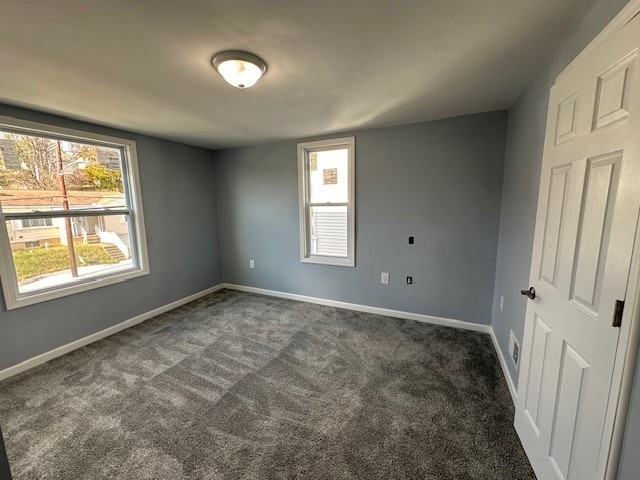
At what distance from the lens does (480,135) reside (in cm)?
262

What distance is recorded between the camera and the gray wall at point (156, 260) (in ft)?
7.74

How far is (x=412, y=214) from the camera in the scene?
Answer: 3014 millimetres

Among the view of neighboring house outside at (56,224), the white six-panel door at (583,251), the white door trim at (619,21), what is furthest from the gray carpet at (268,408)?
the white door trim at (619,21)

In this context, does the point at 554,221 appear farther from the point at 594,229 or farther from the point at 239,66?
the point at 239,66

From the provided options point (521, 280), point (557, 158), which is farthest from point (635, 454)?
point (521, 280)

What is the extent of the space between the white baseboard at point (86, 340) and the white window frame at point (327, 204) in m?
1.86

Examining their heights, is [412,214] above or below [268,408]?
above

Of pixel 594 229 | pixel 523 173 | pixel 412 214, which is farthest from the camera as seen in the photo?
pixel 412 214

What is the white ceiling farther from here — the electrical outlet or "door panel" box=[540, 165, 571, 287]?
the electrical outlet

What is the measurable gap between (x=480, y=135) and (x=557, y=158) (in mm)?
1587

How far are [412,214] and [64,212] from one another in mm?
3545

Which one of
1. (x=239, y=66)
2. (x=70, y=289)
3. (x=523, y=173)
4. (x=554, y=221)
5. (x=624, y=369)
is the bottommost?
(x=70, y=289)

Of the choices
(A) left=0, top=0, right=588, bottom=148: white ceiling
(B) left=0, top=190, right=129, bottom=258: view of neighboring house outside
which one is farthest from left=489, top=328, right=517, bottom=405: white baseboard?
(B) left=0, top=190, right=129, bottom=258: view of neighboring house outside

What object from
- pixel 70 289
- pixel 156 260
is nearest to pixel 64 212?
pixel 70 289
